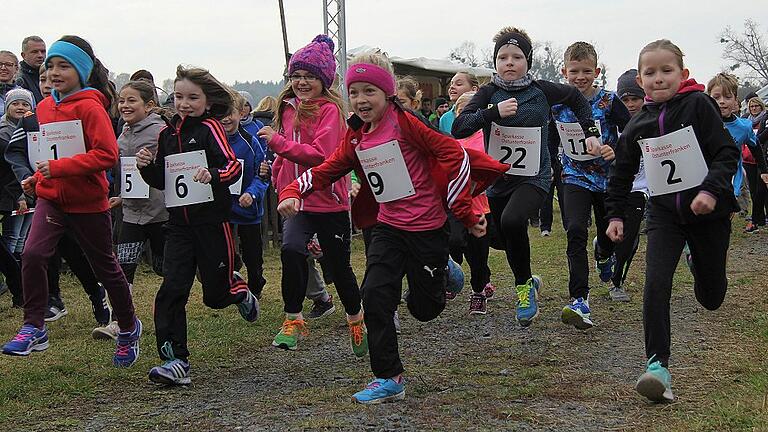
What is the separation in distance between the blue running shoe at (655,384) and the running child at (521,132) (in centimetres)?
215

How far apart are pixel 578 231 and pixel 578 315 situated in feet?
2.14

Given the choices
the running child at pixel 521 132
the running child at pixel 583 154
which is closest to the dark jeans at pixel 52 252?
the running child at pixel 521 132

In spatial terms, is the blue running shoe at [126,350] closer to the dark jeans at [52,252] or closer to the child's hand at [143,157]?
the dark jeans at [52,252]

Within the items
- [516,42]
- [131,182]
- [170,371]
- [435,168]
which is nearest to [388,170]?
[435,168]

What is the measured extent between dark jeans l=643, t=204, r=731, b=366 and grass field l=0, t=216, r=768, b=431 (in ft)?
1.26

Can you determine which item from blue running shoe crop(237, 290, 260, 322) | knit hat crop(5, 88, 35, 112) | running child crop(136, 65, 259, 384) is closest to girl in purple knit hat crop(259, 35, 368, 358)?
blue running shoe crop(237, 290, 260, 322)

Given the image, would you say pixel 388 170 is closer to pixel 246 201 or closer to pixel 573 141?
pixel 246 201

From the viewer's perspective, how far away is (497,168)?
5379 mm

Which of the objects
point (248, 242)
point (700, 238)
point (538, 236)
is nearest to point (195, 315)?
point (248, 242)

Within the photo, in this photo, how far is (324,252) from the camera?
6.55 metres

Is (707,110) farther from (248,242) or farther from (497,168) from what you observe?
(248,242)

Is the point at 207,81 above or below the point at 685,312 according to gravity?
above

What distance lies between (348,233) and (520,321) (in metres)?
1.46

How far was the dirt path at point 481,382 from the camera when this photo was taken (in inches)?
180
